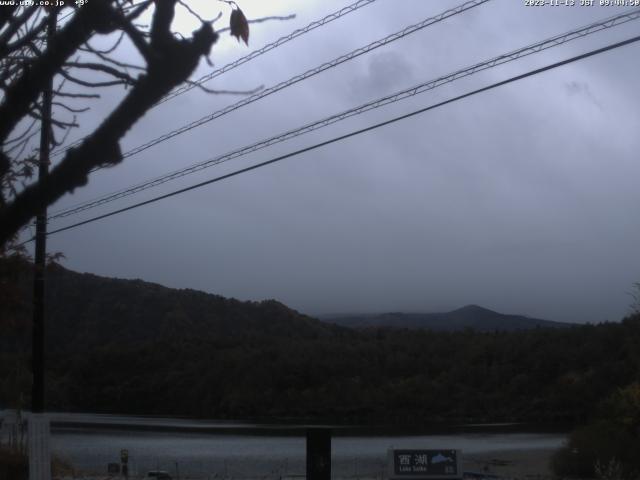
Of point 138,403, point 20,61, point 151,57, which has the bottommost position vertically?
point 138,403

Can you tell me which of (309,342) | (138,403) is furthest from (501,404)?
(138,403)

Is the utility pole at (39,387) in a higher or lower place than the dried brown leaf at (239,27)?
lower

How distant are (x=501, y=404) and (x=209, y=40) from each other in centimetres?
4602

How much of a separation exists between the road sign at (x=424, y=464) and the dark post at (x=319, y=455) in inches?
65.4

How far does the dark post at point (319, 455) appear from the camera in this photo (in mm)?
13734

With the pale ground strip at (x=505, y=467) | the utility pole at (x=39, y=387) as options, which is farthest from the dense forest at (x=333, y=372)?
the utility pole at (x=39, y=387)

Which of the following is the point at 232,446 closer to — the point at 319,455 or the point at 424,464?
the point at 424,464

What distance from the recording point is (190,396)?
177 ft

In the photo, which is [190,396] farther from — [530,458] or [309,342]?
[530,458]

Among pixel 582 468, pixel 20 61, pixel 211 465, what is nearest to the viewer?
pixel 20 61

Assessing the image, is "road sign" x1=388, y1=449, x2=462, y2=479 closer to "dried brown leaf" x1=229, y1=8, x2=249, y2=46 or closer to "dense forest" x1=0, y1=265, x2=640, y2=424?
"dried brown leaf" x1=229, y1=8, x2=249, y2=46

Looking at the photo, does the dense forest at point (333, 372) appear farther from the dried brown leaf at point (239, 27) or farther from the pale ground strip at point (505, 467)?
the dried brown leaf at point (239, 27)

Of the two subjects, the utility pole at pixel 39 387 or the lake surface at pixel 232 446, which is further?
the lake surface at pixel 232 446

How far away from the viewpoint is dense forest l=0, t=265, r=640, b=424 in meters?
47.8
